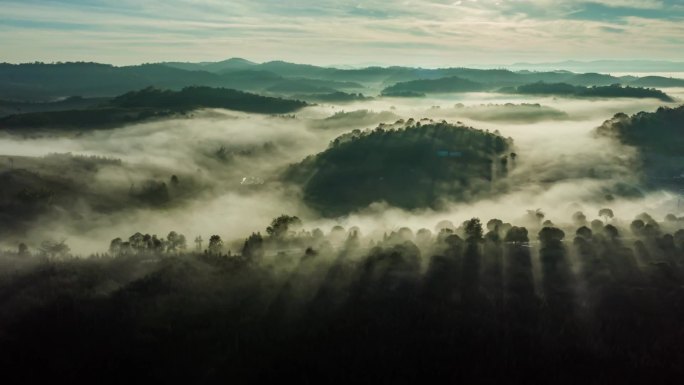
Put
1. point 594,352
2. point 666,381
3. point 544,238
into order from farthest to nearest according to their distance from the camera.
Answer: point 544,238 → point 594,352 → point 666,381

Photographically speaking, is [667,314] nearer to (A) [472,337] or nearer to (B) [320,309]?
(A) [472,337]

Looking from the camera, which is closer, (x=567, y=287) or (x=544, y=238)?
(x=567, y=287)

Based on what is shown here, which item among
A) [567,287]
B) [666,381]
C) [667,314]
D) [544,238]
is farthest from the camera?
[544,238]

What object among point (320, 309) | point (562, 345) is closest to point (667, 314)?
point (562, 345)

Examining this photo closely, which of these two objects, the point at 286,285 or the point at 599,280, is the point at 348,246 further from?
the point at 599,280

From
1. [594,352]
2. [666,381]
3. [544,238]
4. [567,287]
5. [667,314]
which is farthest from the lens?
[544,238]

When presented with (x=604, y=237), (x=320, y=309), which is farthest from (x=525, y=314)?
(x=604, y=237)

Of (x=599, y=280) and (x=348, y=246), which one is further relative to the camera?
(x=348, y=246)

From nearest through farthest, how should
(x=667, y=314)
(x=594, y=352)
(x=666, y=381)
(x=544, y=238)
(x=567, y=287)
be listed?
(x=666, y=381) < (x=594, y=352) < (x=667, y=314) < (x=567, y=287) < (x=544, y=238)
